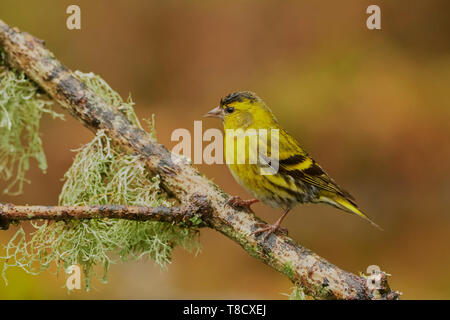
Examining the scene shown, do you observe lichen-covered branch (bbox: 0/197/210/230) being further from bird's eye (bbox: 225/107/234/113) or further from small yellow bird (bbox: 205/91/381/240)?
bird's eye (bbox: 225/107/234/113)

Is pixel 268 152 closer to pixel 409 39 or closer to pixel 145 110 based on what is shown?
pixel 145 110

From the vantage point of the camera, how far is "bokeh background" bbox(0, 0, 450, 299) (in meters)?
7.48

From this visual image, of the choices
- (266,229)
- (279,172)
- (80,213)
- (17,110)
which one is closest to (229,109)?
(279,172)

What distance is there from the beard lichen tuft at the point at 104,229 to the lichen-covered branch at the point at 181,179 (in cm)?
10

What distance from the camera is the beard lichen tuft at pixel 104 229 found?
127 inches

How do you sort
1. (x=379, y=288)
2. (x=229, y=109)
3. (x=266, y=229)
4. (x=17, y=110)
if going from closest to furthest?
(x=379, y=288) → (x=266, y=229) → (x=229, y=109) → (x=17, y=110)

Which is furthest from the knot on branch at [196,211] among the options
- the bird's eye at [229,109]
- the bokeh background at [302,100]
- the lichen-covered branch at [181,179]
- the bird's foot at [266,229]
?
the bokeh background at [302,100]

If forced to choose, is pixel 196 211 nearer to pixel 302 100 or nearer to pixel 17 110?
pixel 17 110

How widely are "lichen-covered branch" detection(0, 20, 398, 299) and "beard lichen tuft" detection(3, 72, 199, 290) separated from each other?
0.33 ft

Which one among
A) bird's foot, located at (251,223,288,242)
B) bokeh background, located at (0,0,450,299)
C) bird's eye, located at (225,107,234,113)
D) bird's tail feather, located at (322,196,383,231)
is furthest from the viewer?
bokeh background, located at (0,0,450,299)

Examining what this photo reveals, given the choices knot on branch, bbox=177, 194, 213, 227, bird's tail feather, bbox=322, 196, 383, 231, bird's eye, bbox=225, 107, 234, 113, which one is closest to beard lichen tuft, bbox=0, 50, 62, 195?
bird's eye, bbox=225, 107, 234, 113

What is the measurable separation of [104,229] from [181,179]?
1.83 ft

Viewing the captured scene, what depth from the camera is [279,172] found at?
3.66 m

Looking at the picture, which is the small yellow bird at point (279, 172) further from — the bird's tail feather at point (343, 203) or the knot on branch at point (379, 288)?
the knot on branch at point (379, 288)
